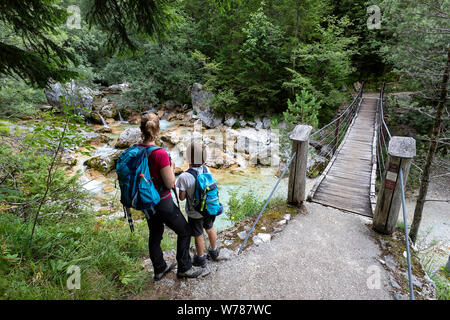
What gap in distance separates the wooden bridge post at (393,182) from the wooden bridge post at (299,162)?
3.82 ft

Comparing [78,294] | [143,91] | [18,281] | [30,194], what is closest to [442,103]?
[78,294]

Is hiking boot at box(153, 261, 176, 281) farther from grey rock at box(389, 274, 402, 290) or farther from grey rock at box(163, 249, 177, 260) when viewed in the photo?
grey rock at box(389, 274, 402, 290)

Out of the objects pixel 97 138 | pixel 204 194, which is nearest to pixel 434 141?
pixel 204 194

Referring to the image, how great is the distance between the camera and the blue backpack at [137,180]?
6.45 feet

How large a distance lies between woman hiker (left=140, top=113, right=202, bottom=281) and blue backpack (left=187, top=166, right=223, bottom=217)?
8.9 inches

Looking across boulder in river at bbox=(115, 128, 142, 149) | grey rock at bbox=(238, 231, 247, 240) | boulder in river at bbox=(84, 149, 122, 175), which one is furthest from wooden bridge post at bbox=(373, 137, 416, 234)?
boulder in river at bbox=(115, 128, 142, 149)

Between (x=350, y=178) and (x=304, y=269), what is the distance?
133 inches

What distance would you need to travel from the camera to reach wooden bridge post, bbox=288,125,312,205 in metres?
3.82

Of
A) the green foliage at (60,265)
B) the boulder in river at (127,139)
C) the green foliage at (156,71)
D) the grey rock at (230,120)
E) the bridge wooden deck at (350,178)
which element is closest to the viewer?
the green foliage at (60,265)

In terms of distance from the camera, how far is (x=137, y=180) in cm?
199

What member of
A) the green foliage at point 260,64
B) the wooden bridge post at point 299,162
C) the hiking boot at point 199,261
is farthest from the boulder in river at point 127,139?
the hiking boot at point 199,261

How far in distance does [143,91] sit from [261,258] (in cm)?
1810

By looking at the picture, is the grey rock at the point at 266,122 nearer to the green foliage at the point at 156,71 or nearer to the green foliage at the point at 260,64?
the green foliage at the point at 260,64
